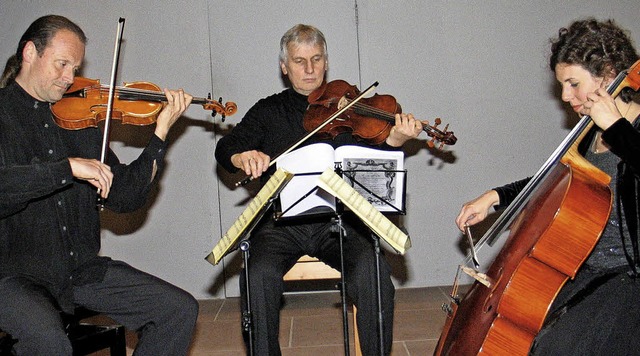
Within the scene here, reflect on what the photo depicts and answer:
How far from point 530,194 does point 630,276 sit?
1.19 ft

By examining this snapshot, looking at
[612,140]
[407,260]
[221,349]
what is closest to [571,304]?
[612,140]

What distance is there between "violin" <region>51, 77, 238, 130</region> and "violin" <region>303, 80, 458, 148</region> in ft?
1.63

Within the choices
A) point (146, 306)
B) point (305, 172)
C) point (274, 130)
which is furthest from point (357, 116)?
point (146, 306)

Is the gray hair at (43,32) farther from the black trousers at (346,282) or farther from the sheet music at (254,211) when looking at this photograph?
the black trousers at (346,282)

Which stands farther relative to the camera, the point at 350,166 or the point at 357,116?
the point at 357,116

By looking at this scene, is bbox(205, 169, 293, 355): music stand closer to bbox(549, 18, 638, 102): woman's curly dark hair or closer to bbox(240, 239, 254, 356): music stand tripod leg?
bbox(240, 239, 254, 356): music stand tripod leg

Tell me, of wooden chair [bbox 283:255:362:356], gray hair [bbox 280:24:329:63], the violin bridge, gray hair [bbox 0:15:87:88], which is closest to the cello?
the violin bridge

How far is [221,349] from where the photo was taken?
120 inches

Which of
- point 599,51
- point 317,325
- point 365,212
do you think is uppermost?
point 599,51

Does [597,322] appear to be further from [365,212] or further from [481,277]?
[365,212]

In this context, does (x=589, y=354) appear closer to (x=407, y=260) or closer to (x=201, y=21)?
(x=407, y=260)

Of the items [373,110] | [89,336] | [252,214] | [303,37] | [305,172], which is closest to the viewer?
[252,214]

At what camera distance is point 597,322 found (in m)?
1.71

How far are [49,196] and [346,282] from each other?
1053 mm
